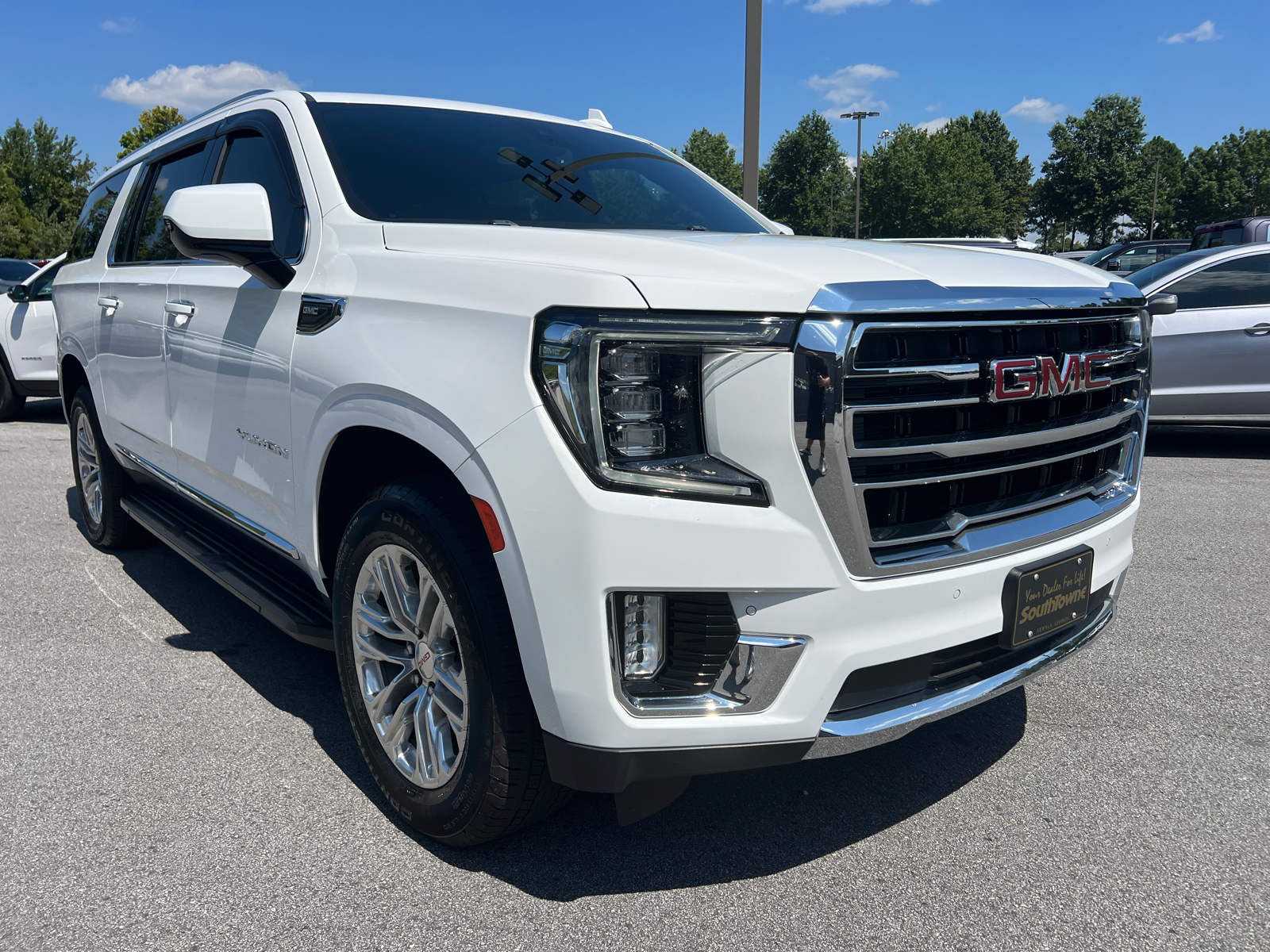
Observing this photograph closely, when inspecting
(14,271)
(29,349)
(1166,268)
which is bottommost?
(29,349)

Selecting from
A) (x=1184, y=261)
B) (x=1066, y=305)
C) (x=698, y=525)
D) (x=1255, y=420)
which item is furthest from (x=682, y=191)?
(x=1255, y=420)

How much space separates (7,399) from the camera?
420 inches

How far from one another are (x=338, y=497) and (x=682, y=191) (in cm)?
188

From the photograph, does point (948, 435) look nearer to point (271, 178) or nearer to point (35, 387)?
point (271, 178)

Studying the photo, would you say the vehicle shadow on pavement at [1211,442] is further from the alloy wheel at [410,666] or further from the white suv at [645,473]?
the alloy wheel at [410,666]

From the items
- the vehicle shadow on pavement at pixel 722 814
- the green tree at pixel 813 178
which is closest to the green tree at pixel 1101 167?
the green tree at pixel 813 178

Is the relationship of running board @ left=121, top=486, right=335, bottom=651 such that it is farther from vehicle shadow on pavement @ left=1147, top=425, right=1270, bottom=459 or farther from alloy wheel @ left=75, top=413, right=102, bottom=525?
vehicle shadow on pavement @ left=1147, top=425, right=1270, bottom=459

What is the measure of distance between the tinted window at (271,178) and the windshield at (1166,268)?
6952 mm

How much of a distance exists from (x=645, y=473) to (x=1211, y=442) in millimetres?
8766

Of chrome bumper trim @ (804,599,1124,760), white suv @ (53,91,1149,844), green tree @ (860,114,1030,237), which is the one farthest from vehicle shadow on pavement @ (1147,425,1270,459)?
green tree @ (860,114,1030,237)

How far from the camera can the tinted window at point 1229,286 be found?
776 cm

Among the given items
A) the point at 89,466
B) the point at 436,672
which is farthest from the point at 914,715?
the point at 89,466

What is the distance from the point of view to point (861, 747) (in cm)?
210

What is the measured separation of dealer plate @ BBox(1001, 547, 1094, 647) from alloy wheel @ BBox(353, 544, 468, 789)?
1.26 metres
